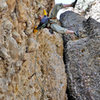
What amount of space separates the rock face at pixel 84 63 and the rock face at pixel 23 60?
1.20 m

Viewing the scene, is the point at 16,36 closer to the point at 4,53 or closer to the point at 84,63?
the point at 4,53

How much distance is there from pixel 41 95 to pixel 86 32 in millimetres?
7337

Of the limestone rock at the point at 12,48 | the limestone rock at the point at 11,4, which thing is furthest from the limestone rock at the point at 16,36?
the limestone rock at the point at 11,4

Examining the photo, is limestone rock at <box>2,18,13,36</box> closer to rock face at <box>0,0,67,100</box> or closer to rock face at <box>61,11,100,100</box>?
rock face at <box>0,0,67,100</box>

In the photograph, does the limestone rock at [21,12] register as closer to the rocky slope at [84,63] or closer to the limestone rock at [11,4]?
the limestone rock at [11,4]

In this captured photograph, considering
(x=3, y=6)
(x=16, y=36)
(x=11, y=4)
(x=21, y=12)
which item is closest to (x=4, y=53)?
(x=16, y=36)

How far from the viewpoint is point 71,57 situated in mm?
10453

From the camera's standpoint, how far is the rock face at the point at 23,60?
4129 mm

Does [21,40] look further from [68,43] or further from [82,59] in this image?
[68,43]

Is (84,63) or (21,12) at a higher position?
(21,12)

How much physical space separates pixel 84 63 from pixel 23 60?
18.8ft

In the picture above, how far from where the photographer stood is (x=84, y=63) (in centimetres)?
993

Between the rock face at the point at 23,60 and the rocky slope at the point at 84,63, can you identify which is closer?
the rock face at the point at 23,60

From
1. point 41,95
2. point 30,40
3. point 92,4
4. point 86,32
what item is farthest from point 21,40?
point 92,4
